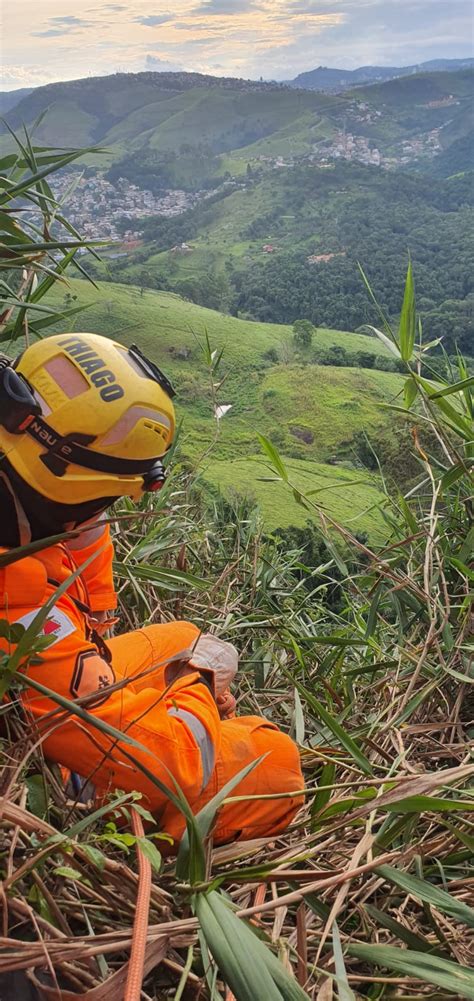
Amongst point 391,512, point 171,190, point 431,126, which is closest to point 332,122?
point 431,126

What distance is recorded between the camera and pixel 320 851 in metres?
1.08

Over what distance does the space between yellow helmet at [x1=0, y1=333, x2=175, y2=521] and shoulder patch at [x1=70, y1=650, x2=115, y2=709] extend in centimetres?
28

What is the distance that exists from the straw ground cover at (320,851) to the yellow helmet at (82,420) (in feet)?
1.16

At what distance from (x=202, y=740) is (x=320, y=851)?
34cm

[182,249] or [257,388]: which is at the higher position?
[182,249]

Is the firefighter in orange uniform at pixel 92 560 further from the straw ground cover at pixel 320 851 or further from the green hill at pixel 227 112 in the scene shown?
the green hill at pixel 227 112

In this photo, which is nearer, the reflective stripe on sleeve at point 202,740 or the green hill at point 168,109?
the reflective stripe on sleeve at point 202,740

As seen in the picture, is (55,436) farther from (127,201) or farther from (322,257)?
(127,201)

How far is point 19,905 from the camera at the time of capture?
2.64 ft

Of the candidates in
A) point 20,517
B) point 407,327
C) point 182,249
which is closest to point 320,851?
point 20,517

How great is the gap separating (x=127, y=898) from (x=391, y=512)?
1.62 metres

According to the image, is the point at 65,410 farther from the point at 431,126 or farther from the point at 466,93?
the point at 466,93

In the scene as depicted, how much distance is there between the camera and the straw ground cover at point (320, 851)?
798mm

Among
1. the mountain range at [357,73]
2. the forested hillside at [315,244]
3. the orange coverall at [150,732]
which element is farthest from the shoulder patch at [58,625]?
the mountain range at [357,73]
